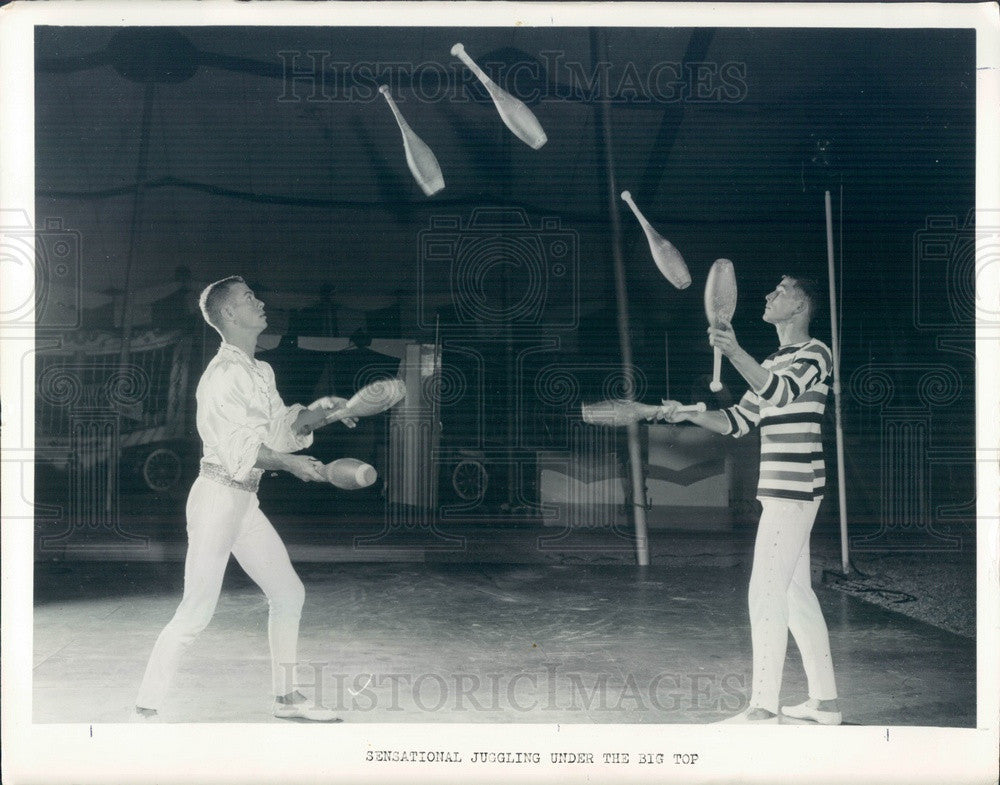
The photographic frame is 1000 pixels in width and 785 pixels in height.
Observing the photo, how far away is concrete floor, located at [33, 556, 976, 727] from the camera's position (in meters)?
4.76

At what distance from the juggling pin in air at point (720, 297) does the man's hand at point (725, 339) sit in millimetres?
24

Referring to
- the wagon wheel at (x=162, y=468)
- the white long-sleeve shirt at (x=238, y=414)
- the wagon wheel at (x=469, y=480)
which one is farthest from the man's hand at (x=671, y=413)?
the wagon wheel at (x=162, y=468)

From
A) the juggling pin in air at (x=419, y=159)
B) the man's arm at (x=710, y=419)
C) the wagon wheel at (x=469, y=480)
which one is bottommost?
the wagon wheel at (x=469, y=480)

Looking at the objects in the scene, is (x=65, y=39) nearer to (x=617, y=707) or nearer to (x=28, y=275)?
(x=28, y=275)

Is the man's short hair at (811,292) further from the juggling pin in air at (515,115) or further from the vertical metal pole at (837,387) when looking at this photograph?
the juggling pin in air at (515,115)

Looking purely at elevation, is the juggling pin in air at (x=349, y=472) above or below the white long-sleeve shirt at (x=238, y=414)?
below

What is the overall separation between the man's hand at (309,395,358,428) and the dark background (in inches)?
10.9

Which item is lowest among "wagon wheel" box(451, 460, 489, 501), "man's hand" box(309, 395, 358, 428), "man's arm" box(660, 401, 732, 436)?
"wagon wheel" box(451, 460, 489, 501)

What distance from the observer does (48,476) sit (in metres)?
4.83

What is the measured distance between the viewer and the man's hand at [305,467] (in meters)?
4.79

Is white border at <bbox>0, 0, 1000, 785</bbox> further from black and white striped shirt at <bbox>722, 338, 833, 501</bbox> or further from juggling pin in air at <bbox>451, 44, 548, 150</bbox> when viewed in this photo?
black and white striped shirt at <bbox>722, 338, 833, 501</bbox>

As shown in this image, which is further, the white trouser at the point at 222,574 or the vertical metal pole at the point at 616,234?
the vertical metal pole at the point at 616,234

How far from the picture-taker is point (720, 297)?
4.86 metres

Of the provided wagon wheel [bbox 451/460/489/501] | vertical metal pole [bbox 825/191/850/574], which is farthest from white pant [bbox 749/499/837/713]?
wagon wheel [bbox 451/460/489/501]
